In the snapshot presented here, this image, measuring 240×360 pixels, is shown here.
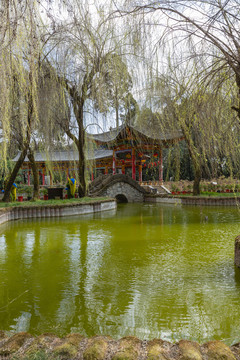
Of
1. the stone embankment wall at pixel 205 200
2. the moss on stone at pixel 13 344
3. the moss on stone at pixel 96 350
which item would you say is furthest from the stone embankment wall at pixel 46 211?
the moss on stone at pixel 96 350

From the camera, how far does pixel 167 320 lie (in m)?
2.31

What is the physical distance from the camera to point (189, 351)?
5.08ft

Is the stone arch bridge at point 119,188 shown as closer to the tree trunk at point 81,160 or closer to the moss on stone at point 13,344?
the tree trunk at point 81,160

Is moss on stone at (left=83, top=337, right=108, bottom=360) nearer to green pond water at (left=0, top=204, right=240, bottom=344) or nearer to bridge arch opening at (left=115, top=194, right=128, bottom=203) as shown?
green pond water at (left=0, top=204, right=240, bottom=344)

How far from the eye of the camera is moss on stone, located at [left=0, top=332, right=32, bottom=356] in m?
1.56

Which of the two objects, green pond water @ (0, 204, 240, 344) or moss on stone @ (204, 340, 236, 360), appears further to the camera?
green pond water @ (0, 204, 240, 344)

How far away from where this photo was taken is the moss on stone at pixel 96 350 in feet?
5.05

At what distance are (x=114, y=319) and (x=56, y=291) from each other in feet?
2.76

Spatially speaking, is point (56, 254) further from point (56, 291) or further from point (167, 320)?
point (167, 320)

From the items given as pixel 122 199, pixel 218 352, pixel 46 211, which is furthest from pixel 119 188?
pixel 218 352

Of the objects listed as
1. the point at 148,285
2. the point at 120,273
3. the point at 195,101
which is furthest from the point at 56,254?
the point at 195,101

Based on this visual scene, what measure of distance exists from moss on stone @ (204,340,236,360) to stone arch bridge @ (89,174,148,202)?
41.0 feet

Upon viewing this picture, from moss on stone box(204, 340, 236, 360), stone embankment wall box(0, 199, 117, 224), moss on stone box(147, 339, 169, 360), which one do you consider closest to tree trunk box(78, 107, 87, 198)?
stone embankment wall box(0, 199, 117, 224)

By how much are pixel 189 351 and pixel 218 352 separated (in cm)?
15
